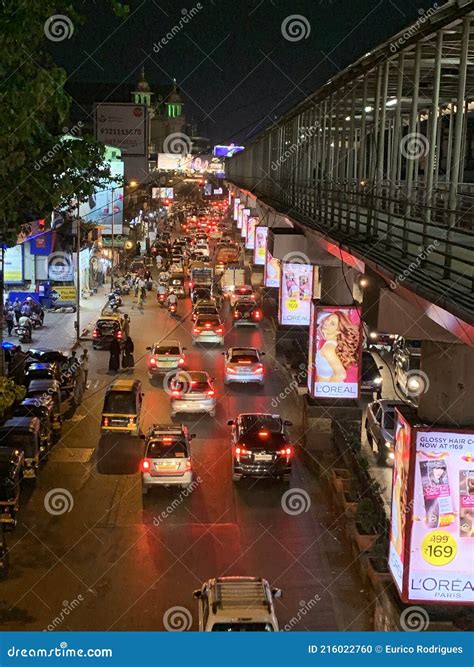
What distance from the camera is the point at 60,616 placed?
11484mm

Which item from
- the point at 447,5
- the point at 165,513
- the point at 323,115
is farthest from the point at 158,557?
the point at 323,115

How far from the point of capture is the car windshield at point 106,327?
32.3 m

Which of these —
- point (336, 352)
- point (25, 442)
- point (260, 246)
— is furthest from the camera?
point (260, 246)

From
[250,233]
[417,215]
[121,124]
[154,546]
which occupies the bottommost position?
[154,546]

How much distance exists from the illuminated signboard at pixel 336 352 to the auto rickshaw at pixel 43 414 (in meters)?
6.16

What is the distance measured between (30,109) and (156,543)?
7571 millimetres

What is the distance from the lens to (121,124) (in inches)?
2566

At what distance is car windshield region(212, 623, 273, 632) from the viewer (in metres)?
9.34

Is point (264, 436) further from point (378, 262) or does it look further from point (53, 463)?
point (378, 262)

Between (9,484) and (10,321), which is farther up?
(10,321)

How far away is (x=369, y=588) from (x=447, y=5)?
7.72 meters

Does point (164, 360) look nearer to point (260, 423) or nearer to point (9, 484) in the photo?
point (260, 423)

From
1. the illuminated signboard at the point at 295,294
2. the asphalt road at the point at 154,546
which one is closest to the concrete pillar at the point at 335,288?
the asphalt road at the point at 154,546

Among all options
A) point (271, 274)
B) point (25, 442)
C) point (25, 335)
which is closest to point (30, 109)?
point (25, 442)
